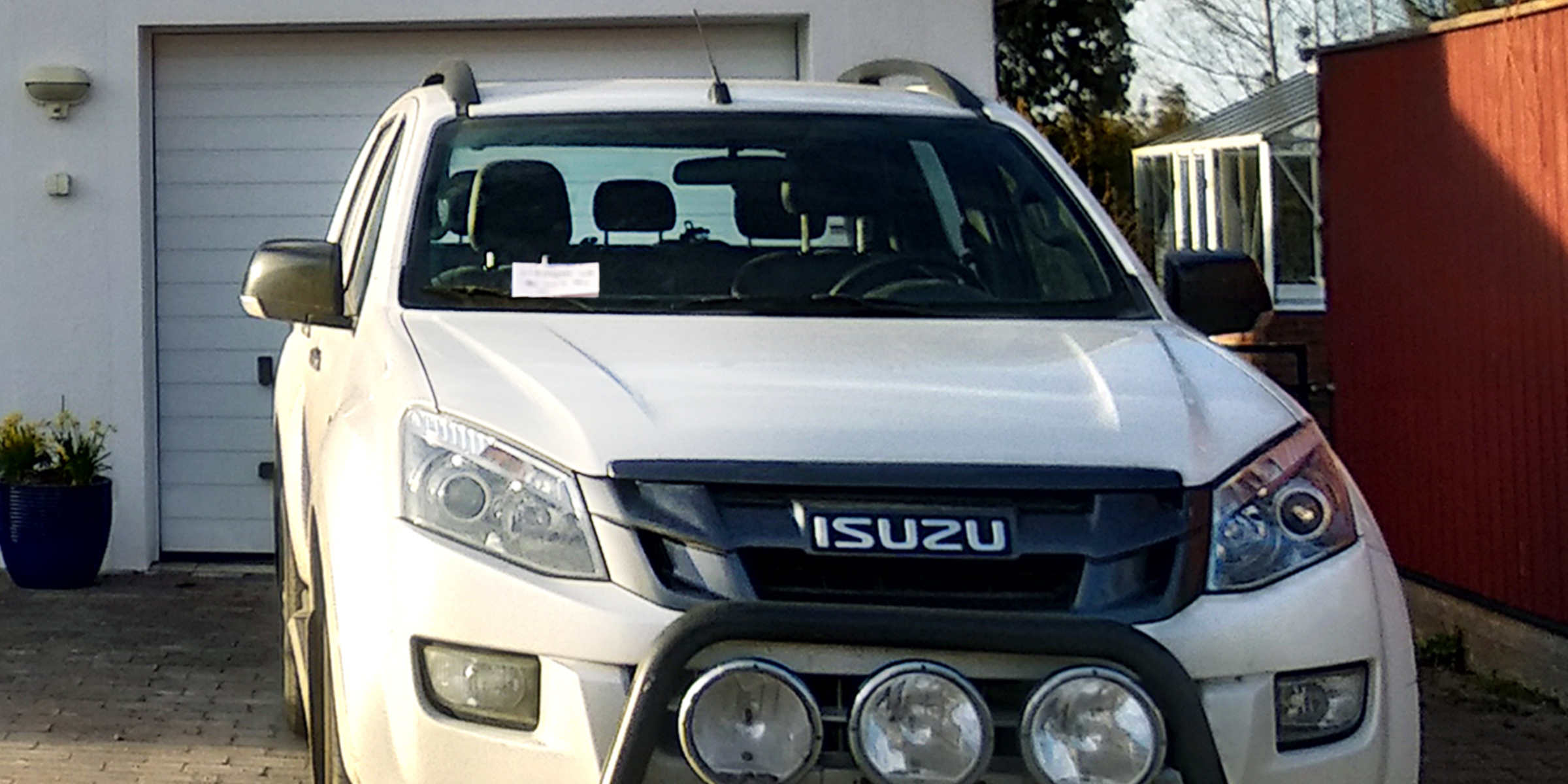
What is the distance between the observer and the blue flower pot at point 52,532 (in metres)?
9.36

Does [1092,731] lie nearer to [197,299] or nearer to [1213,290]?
[1213,290]

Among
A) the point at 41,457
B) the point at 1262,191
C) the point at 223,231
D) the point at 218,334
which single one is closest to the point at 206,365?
the point at 218,334

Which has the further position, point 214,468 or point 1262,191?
point 1262,191

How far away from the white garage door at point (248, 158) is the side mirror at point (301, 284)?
5.45m

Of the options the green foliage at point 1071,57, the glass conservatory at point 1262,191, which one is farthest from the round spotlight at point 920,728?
the green foliage at point 1071,57

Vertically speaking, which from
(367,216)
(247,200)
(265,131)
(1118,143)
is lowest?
(367,216)

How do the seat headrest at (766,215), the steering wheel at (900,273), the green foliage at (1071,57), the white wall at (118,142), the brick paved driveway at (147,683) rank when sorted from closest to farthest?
the steering wheel at (900,273) < the seat headrest at (766,215) < the brick paved driveway at (147,683) < the white wall at (118,142) < the green foliage at (1071,57)

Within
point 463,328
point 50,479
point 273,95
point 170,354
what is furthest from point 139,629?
point 463,328

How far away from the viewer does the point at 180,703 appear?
702 centimetres

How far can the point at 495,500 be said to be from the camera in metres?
3.59

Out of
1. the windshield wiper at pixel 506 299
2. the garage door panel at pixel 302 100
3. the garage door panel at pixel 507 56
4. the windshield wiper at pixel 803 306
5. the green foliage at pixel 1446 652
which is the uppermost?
the garage door panel at pixel 507 56

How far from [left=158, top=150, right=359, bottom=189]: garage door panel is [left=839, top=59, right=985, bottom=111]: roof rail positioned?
430 centimetres

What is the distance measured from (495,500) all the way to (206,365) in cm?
696

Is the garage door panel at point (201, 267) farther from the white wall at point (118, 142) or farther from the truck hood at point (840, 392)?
the truck hood at point (840, 392)
